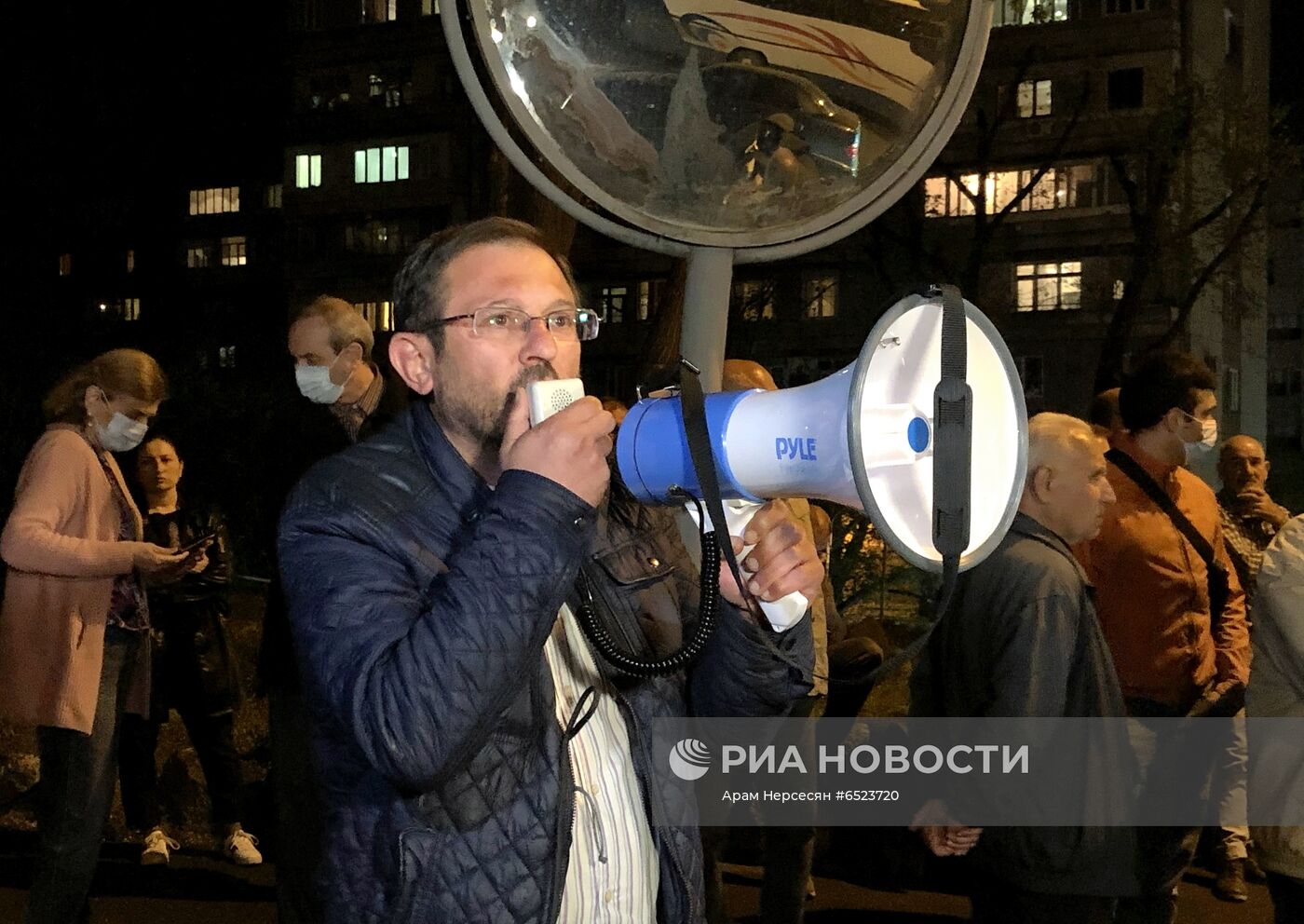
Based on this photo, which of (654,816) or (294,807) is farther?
(294,807)

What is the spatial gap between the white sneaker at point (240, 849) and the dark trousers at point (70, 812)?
5.60 feet

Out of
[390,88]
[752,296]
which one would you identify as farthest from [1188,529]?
[390,88]

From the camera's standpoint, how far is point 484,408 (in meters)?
1.81

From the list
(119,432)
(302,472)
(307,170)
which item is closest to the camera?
(302,472)

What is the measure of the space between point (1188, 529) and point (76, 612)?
3440 millimetres

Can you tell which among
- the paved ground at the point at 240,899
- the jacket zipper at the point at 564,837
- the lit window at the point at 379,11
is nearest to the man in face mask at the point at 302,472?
the paved ground at the point at 240,899

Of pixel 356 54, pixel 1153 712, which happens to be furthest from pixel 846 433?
pixel 356 54

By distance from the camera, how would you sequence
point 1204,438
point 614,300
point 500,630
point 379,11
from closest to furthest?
1. point 500,630
2. point 1204,438
3. point 614,300
4. point 379,11

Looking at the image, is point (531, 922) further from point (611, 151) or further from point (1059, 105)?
point (1059, 105)

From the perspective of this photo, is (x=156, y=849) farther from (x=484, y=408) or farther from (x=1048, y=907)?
(x=484, y=408)

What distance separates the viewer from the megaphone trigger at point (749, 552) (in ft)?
5.45

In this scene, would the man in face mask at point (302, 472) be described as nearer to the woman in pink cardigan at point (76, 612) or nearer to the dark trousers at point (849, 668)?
the woman in pink cardigan at point (76, 612)

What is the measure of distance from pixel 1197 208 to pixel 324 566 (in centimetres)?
2613

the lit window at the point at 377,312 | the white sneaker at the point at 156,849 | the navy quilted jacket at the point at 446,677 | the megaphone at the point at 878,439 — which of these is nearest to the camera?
the megaphone at the point at 878,439
